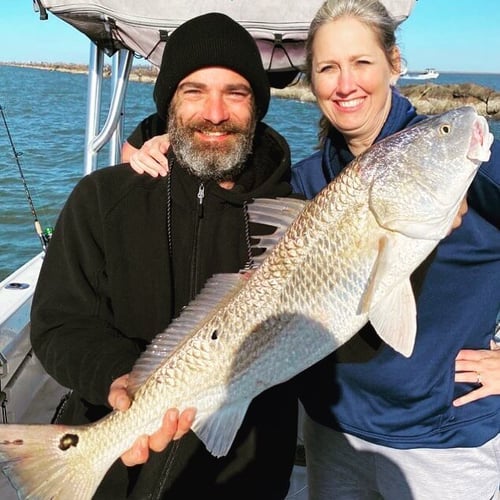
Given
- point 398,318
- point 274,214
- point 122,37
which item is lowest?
point 398,318

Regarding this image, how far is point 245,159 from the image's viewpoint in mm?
2783

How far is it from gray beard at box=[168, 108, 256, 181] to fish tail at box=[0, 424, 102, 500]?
4.11 feet

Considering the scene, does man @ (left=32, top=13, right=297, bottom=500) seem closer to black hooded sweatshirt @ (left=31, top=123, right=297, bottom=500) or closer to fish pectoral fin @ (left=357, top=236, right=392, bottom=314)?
black hooded sweatshirt @ (left=31, top=123, right=297, bottom=500)

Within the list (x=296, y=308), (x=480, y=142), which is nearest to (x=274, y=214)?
(x=296, y=308)

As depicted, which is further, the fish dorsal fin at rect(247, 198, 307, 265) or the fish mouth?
the fish dorsal fin at rect(247, 198, 307, 265)

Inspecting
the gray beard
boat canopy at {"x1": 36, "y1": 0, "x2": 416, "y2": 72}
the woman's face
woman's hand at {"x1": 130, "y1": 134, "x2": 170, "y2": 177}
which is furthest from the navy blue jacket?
boat canopy at {"x1": 36, "y1": 0, "x2": 416, "y2": 72}

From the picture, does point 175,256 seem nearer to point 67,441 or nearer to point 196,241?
point 196,241

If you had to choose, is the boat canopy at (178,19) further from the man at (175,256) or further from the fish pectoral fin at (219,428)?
the fish pectoral fin at (219,428)

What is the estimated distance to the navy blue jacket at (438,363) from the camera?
7.97 feet

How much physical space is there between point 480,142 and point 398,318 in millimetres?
710

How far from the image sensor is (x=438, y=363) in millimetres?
2520

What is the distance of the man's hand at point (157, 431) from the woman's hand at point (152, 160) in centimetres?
105

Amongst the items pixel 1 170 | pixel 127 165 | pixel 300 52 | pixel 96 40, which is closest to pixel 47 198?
pixel 1 170

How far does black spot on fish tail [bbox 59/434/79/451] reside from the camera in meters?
2.19
